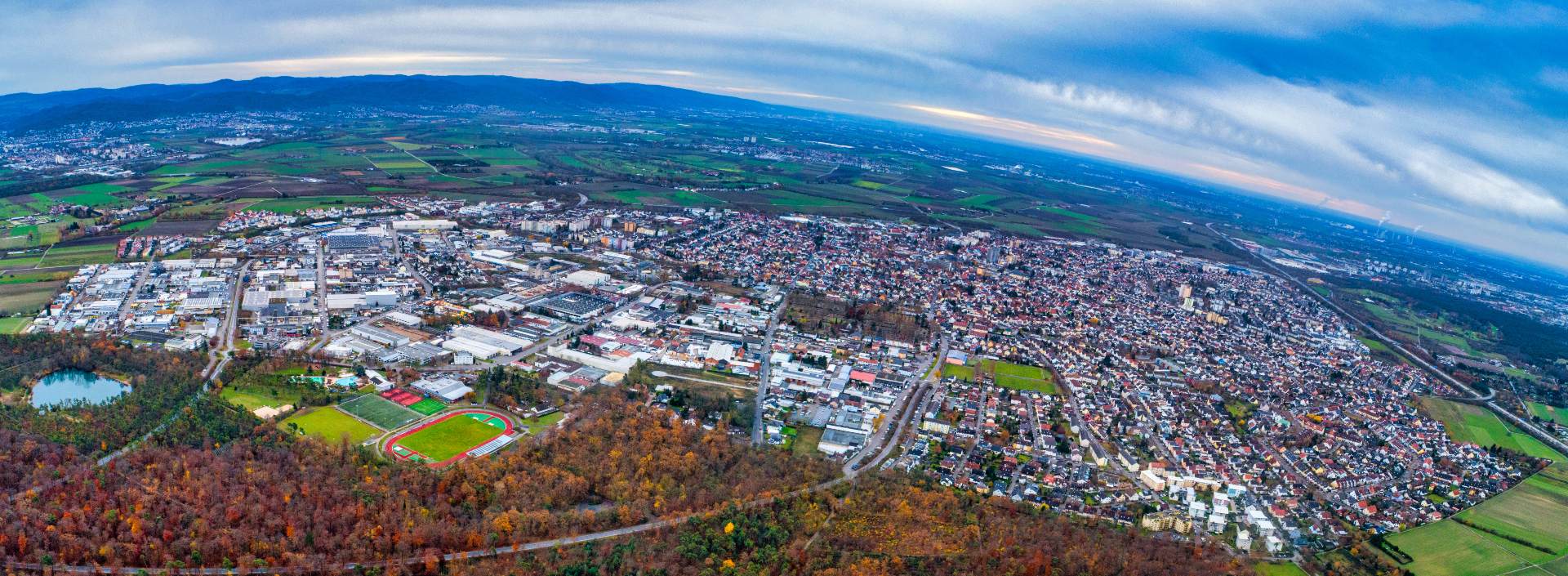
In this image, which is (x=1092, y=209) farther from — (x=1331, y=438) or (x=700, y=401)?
(x=700, y=401)

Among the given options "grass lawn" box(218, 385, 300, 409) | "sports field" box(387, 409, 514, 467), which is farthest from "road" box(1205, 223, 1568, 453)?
"grass lawn" box(218, 385, 300, 409)

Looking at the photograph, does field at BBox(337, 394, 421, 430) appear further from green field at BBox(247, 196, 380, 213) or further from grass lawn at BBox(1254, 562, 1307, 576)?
green field at BBox(247, 196, 380, 213)

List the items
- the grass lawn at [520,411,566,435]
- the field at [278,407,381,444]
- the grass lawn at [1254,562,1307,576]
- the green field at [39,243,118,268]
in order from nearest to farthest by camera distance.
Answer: the grass lawn at [1254,562,1307,576], the field at [278,407,381,444], the grass lawn at [520,411,566,435], the green field at [39,243,118,268]

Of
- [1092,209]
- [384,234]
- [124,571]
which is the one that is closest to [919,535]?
[124,571]

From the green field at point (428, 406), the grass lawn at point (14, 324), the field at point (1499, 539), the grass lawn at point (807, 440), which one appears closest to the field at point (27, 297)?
the grass lawn at point (14, 324)

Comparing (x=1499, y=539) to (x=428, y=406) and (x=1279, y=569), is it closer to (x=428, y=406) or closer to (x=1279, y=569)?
(x=1279, y=569)

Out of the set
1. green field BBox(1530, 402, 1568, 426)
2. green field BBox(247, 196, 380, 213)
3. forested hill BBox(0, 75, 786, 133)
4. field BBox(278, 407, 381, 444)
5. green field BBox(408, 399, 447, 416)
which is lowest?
field BBox(278, 407, 381, 444)

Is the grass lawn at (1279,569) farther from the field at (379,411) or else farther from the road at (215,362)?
the road at (215,362)
